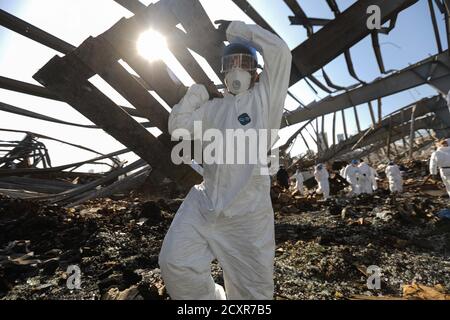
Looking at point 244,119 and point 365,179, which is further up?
point 365,179

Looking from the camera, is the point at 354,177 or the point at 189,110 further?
the point at 354,177

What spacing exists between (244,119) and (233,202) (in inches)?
23.1

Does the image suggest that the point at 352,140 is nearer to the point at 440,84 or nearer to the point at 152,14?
the point at 440,84

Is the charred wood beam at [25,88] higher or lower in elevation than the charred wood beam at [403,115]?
lower

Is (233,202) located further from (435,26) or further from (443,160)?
(443,160)

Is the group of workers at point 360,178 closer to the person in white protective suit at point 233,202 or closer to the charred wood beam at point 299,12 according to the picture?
the charred wood beam at point 299,12

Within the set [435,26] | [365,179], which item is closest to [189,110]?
[435,26]

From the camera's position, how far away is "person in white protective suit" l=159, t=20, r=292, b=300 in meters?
1.83

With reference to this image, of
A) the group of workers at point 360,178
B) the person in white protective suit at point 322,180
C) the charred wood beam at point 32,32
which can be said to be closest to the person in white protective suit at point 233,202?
the charred wood beam at point 32,32

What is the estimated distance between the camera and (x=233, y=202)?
1.92 meters

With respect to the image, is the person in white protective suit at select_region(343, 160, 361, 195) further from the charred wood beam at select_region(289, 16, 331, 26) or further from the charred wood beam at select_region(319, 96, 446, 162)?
the charred wood beam at select_region(289, 16, 331, 26)

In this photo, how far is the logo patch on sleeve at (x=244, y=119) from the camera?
79.4 inches

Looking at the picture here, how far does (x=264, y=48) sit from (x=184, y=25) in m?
0.81

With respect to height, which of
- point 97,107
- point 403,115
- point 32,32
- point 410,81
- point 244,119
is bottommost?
point 244,119
